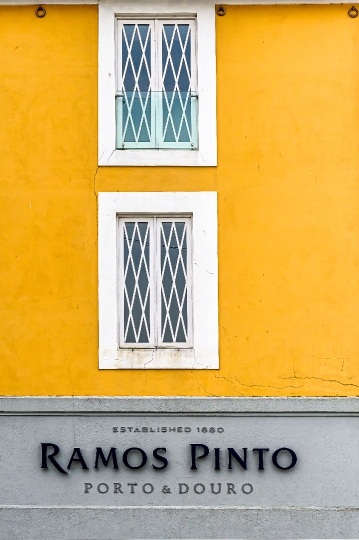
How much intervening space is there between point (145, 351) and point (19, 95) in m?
4.33

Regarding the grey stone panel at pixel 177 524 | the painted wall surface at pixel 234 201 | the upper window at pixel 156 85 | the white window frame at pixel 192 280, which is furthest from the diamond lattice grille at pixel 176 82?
the grey stone panel at pixel 177 524

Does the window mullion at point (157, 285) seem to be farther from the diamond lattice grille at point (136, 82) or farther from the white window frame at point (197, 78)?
the diamond lattice grille at point (136, 82)

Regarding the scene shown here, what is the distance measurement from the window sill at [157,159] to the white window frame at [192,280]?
0.44 meters

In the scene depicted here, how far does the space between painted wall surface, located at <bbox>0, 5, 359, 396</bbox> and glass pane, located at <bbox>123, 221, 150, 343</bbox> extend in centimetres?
49

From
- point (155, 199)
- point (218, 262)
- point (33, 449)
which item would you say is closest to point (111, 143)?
point (155, 199)

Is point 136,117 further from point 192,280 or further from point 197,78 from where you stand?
point 192,280

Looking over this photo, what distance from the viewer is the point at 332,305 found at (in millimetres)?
15625

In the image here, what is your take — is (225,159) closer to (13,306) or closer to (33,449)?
(13,306)

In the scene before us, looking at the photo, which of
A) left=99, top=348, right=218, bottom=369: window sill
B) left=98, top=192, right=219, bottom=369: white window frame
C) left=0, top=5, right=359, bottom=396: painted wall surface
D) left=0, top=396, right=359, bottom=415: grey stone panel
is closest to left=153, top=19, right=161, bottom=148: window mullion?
left=0, top=5, right=359, bottom=396: painted wall surface

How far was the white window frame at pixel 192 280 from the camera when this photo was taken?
15484 millimetres

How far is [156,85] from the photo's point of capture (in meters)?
16.0

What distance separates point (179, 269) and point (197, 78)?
9.59 ft

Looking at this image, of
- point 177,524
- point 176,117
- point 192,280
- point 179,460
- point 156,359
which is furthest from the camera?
point 176,117

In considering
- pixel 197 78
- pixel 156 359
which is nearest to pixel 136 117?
pixel 197 78
